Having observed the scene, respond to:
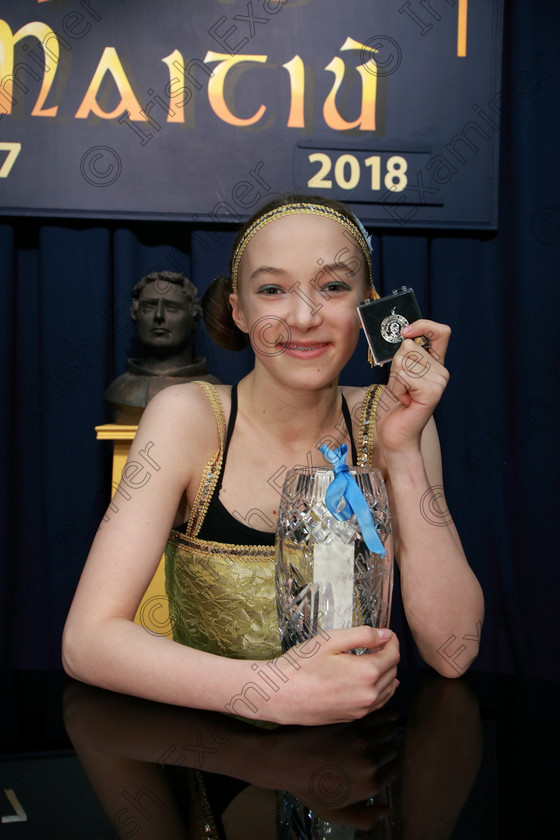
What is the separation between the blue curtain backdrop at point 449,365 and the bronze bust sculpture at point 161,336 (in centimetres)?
29

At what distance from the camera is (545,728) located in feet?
2.57

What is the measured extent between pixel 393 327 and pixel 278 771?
58 centimetres

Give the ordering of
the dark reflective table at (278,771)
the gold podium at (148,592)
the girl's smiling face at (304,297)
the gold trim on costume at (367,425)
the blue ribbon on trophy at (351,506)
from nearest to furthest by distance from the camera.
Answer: the dark reflective table at (278,771) < the blue ribbon on trophy at (351,506) < the girl's smiling face at (304,297) < the gold trim on costume at (367,425) < the gold podium at (148,592)

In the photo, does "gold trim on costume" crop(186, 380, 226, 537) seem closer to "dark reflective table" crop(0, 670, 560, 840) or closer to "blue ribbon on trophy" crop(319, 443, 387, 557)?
"dark reflective table" crop(0, 670, 560, 840)

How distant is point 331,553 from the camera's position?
2.45 ft

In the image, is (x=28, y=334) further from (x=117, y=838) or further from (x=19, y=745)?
(x=117, y=838)

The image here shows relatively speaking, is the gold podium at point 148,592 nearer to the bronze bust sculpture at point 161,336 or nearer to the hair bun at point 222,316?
the bronze bust sculpture at point 161,336

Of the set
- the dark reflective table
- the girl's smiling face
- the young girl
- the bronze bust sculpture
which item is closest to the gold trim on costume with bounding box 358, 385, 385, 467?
the young girl


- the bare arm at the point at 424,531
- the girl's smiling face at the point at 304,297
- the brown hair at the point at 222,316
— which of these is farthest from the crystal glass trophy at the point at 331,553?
the brown hair at the point at 222,316

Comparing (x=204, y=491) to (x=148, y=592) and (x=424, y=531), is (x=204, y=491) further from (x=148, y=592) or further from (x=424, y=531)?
(x=148, y=592)

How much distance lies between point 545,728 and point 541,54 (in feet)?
7.37

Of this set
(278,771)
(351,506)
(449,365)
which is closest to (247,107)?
(449,365)

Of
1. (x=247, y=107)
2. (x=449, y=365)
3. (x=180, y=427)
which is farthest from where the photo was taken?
(x=449, y=365)

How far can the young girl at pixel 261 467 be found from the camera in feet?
3.17
